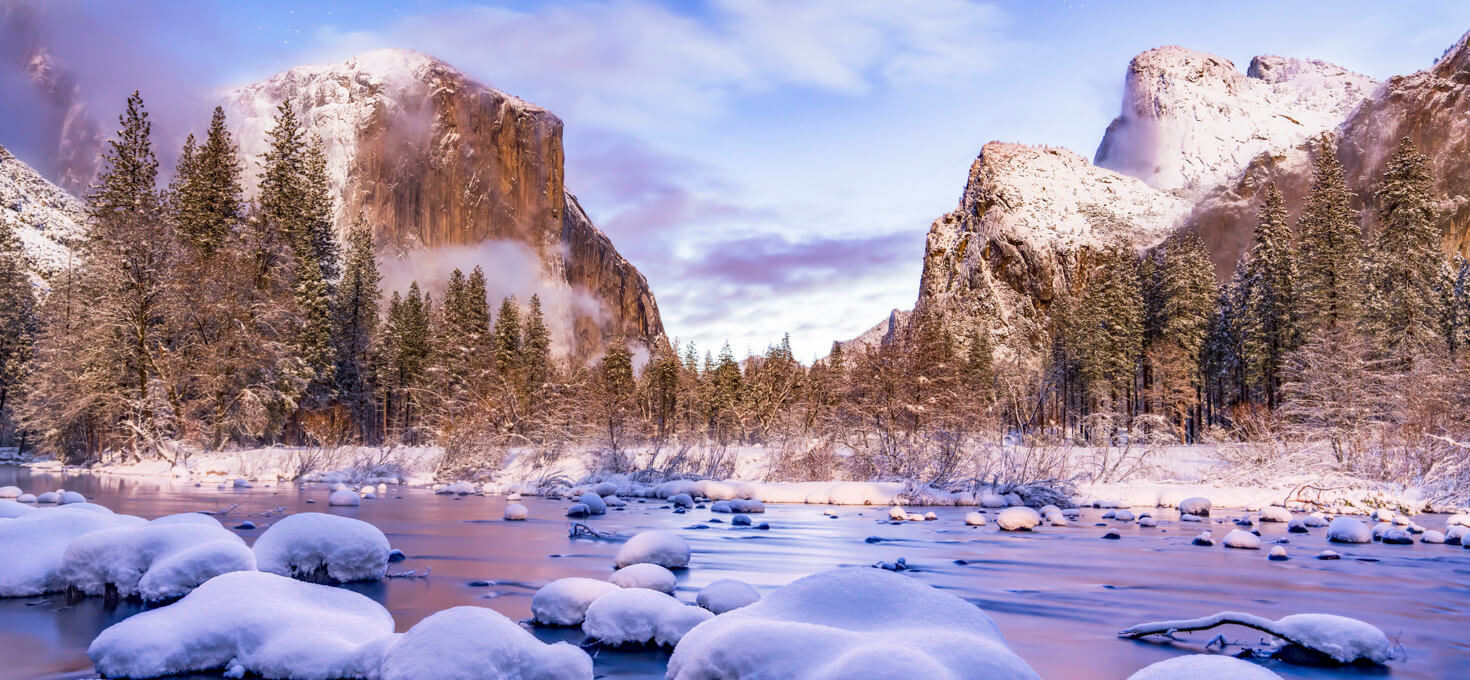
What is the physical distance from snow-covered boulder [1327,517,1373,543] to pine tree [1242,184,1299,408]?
118 ft

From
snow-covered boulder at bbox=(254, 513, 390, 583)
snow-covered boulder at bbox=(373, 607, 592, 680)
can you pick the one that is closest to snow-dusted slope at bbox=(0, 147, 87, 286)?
snow-covered boulder at bbox=(254, 513, 390, 583)

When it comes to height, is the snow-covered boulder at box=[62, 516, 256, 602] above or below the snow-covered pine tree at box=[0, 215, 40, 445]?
below

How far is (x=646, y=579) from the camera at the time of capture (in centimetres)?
603

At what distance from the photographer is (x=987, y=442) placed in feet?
59.2

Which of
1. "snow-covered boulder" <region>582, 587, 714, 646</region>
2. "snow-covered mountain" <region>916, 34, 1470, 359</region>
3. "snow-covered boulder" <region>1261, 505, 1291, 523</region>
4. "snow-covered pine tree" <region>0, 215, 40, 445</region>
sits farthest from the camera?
"snow-covered mountain" <region>916, 34, 1470, 359</region>

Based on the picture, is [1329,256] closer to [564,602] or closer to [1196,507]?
[1196,507]

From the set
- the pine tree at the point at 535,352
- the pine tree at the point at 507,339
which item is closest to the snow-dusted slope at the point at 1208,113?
the pine tree at the point at 535,352

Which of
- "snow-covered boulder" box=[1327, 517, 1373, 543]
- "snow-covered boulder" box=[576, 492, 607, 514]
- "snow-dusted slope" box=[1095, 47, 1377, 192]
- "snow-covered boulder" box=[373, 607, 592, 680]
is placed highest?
"snow-dusted slope" box=[1095, 47, 1377, 192]

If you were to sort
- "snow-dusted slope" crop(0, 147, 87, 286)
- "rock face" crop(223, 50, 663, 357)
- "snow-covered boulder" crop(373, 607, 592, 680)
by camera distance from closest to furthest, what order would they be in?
1. "snow-covered boulder" crop(373, 607, 592, 680)
2. "snow-dusted slope" crop(0, 147, 87, 286)
3. "rock face" crop(223, 50, 663, 357)

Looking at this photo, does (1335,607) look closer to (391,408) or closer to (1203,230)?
(391,408)

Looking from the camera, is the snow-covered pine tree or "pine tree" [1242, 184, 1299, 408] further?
the snow-covered pine tree

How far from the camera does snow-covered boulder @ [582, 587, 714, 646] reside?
4746mm

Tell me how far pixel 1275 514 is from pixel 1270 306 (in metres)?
36.1

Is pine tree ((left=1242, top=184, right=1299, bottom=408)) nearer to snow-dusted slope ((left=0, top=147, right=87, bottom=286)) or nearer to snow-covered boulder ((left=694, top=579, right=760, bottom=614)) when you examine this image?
snow-covered boulder ((left=694, top=579, right=760, bottom=614))
